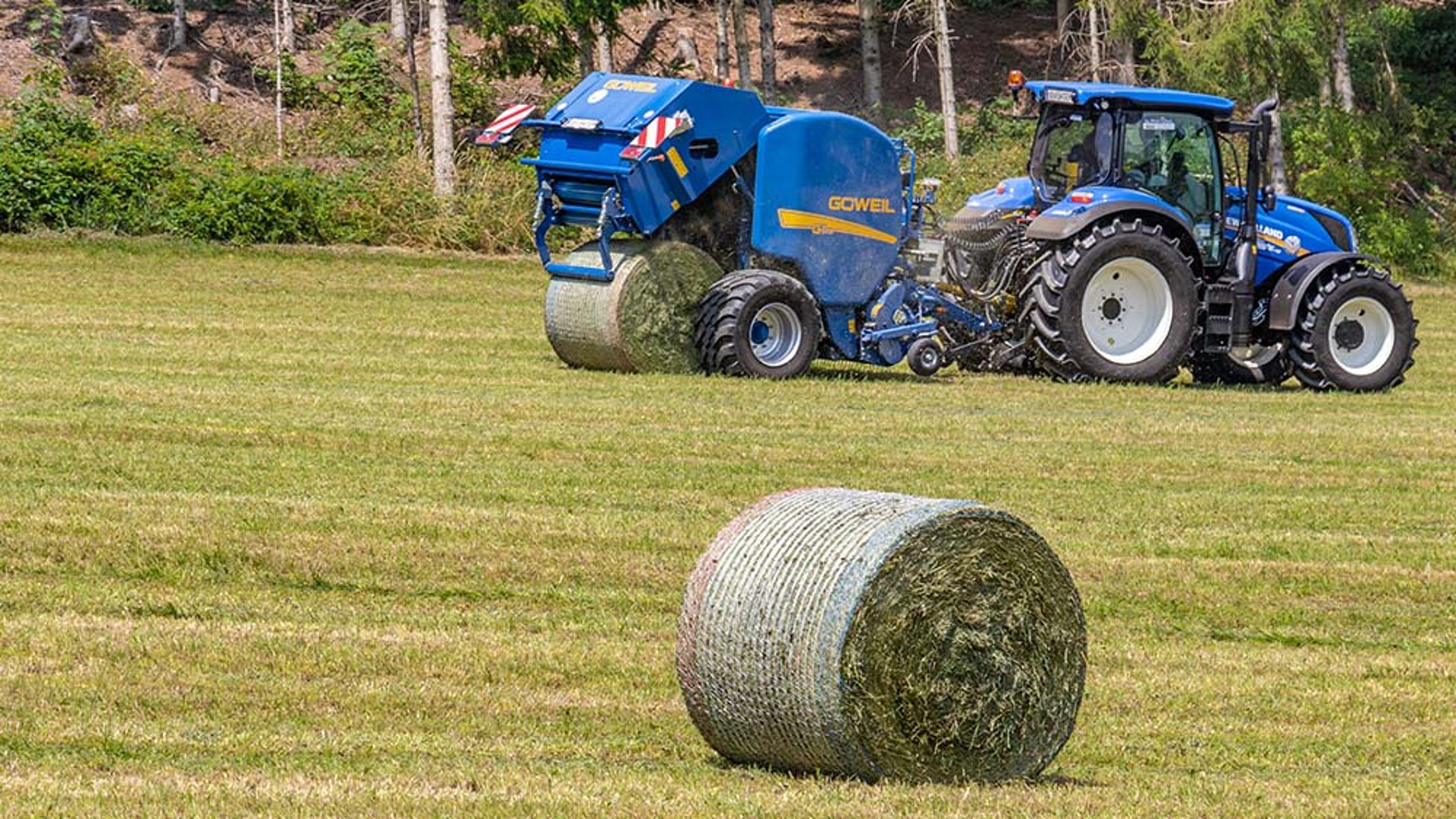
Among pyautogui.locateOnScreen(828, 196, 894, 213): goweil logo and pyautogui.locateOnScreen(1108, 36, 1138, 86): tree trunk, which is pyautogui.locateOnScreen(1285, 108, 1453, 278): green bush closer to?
pyautogui.locateOnScreen(1108, 36, 1138, 86): tree trunk

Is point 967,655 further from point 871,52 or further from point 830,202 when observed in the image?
point 871,52

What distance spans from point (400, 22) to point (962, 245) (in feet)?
70.0

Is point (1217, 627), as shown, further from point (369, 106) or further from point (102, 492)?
point (369, 106)

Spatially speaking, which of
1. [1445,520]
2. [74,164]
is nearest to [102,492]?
[1445,520]

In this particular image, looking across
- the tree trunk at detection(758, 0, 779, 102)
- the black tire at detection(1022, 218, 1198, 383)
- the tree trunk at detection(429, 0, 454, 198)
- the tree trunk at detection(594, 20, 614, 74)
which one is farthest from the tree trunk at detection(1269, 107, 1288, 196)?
the black tire at detection(1022, 218, 1198, 383)

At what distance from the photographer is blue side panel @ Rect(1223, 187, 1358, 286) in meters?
19.5

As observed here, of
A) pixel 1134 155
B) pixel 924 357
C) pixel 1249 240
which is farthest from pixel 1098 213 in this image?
pixel 924 357

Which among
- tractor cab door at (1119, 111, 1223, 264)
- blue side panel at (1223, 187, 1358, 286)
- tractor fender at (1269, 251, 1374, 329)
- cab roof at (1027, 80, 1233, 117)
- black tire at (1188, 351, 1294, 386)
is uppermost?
cab roof at (1027, 80, 1233, 117)

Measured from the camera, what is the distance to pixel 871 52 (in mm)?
43031

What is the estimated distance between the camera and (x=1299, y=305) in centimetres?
1930

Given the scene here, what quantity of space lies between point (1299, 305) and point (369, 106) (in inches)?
822

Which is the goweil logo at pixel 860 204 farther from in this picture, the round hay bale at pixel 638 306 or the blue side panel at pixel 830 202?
the round hay bale at pixel 638 306

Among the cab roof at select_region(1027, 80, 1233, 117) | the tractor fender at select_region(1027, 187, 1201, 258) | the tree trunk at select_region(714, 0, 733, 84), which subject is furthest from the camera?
the tree trunk at select_region(714, 0, 733, 84)

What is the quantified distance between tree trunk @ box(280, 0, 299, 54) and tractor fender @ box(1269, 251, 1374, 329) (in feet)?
77.0
